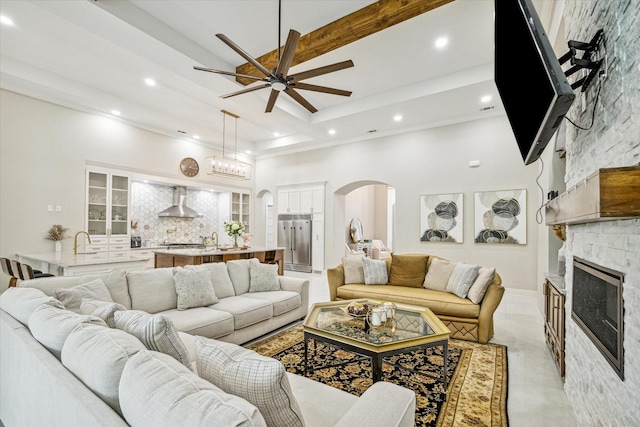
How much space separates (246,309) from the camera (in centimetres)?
310

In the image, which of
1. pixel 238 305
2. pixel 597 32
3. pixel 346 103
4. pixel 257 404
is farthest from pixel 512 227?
pixel 257 404

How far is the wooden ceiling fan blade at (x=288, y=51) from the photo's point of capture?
8.33 ft

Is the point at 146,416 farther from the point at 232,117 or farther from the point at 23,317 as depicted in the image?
the point at 232,117

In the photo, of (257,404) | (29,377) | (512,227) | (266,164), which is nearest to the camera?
(257,404)

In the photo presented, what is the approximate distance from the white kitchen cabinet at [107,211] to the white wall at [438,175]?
4.14 m

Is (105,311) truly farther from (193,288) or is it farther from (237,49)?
(237,49)

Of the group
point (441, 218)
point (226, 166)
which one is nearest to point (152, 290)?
point (226, 166)

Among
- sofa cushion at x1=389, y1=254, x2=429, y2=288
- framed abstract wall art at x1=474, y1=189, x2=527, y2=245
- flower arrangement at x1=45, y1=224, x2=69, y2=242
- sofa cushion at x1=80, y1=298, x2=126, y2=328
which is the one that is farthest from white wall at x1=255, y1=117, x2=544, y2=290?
sofa cushion at x1=80, y1=298, x2=126, y2=328

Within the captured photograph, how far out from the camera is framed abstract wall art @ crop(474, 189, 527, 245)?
5332mm

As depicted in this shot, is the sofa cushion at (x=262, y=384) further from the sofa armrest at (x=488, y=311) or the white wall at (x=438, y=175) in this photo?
the white wall at (x=438, y=175)

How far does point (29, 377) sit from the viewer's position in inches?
52.3

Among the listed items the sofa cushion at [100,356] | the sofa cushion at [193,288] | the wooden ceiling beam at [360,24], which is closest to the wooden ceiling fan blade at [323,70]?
the wooden ceiling beam at [360,24]

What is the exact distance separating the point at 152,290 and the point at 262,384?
2.36 m

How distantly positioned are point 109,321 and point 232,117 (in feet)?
18.3
